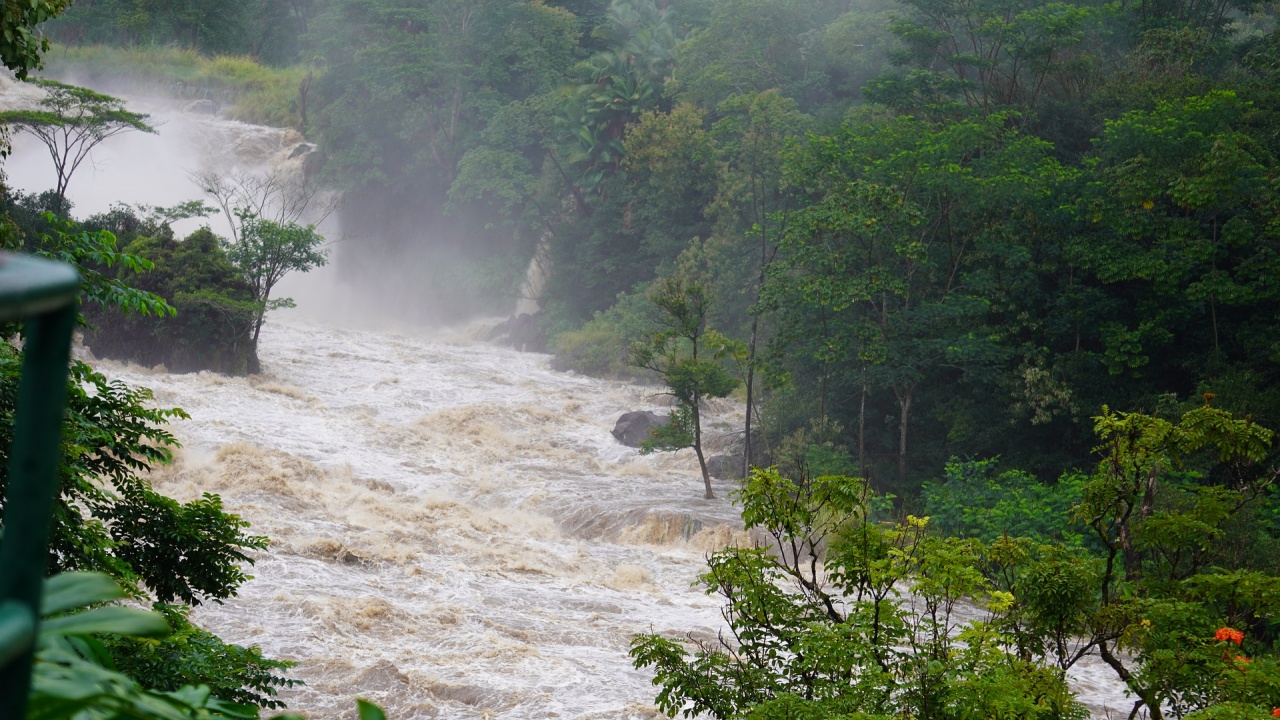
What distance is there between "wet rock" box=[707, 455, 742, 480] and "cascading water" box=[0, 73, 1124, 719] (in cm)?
41

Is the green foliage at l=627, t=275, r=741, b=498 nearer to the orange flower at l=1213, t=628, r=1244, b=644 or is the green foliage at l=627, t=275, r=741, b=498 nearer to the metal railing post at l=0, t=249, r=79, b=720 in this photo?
the orange flower at l=1213, t=628, r=1244, b=644

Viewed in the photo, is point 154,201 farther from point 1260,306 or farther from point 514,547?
point 1260,306

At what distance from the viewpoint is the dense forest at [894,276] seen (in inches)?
233

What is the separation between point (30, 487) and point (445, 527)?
48.4 ft

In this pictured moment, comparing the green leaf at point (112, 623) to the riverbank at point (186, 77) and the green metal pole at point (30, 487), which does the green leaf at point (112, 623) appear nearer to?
the green metal pole at point (30, 487)

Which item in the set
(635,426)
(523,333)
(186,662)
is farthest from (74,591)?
(523,333)

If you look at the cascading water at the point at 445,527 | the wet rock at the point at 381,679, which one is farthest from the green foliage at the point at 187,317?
the wet rock at the point at 381,679

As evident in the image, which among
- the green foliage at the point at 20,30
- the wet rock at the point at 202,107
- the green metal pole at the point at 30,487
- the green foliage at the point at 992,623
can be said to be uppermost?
the wet rock at the point at 202,107

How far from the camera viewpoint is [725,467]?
20203mm

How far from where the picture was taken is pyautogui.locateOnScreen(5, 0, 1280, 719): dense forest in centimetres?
591

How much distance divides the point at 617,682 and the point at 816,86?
24315 millimetres

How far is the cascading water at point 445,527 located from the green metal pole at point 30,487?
8.78 metres

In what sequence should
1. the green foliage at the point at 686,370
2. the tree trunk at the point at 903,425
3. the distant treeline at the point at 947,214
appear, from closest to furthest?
the distant treeline at the point at 947,214 → the tree trunk at the point at 903,425 → the green foliage at the point at 686,370

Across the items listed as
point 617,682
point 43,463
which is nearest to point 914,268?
point 617,682
